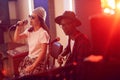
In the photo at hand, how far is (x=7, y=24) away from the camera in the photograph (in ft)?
21.4

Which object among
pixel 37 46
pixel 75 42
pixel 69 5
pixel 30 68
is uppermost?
pixel 69 5

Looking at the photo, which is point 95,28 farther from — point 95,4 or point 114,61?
point 95,4

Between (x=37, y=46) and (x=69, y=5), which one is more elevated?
(x=69, y=5)

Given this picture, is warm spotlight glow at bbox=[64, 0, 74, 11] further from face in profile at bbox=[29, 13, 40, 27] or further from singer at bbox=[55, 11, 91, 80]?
singer at bbox=[55, 11, 91, 80]

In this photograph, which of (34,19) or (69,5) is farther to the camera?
(69,5)

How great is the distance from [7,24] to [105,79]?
4.98m

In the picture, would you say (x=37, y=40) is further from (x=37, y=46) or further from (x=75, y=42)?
(x=75, y=42)

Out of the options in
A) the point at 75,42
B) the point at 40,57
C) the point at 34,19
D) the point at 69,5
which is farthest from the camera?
the point at 69,5

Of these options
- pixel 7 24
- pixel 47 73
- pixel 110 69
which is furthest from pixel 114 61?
pixel 7 24

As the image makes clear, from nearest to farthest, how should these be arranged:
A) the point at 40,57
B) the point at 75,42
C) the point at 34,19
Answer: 1. the point at 75,42
2. the point at 40,57
3. the point at 34,19

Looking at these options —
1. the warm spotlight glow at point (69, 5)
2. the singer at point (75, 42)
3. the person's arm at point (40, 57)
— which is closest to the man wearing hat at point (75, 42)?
the singer at point (75, 42)

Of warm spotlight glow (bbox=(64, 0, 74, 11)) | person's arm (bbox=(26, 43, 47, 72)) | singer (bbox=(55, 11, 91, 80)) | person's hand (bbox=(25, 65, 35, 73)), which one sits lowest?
person's hand (bbox=(25, 65, 35, 73))

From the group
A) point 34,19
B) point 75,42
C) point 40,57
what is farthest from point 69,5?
point 75,42

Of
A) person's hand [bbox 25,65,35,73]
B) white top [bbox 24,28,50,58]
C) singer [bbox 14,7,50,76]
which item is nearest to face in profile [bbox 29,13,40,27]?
singer [bbox 14,7,50,76]
